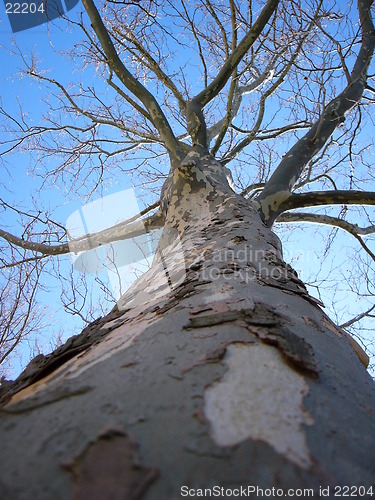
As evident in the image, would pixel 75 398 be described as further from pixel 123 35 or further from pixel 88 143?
pixel 88 143

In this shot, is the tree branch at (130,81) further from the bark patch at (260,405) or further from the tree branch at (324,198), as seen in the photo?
the bark patch at (260,405)

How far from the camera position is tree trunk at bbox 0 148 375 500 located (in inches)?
12.8

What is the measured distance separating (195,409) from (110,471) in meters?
0.12

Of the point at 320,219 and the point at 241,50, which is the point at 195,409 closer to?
the point at 241,50

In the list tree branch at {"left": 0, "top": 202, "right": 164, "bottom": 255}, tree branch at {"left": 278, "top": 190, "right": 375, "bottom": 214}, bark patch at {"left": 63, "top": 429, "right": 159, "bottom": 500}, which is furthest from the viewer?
tree branch at {"left": 0, "top": 202, "right": 164, "bottom": 255}

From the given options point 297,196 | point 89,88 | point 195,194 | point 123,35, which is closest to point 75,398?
point 195,194

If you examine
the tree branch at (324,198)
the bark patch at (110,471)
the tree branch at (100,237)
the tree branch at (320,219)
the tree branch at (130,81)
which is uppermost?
the tree branch at (130,81)

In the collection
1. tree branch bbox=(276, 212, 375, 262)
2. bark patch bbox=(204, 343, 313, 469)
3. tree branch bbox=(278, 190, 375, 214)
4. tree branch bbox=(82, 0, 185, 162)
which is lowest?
bark patch bbox=(204, 343, 313, 469)

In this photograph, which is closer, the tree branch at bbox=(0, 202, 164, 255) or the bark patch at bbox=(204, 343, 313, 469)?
the bark patch at bbox=(204, 343, 313, 469)

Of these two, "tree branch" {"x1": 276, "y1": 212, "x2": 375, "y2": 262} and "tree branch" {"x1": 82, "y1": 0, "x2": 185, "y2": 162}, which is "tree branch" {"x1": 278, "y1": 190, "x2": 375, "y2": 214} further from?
"tree branch" {"x1": 82, "y1": 0, "x2": 185, "y2": 162}

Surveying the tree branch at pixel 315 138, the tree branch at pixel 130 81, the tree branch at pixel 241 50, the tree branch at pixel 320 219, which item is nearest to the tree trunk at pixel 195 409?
the tree branch at pixel 315 138

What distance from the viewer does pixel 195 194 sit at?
1893mm

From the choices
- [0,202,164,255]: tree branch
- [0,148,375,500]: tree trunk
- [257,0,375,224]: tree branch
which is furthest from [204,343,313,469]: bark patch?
[0,202,164,255]: tree branch

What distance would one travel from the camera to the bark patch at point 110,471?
1.00 ft
